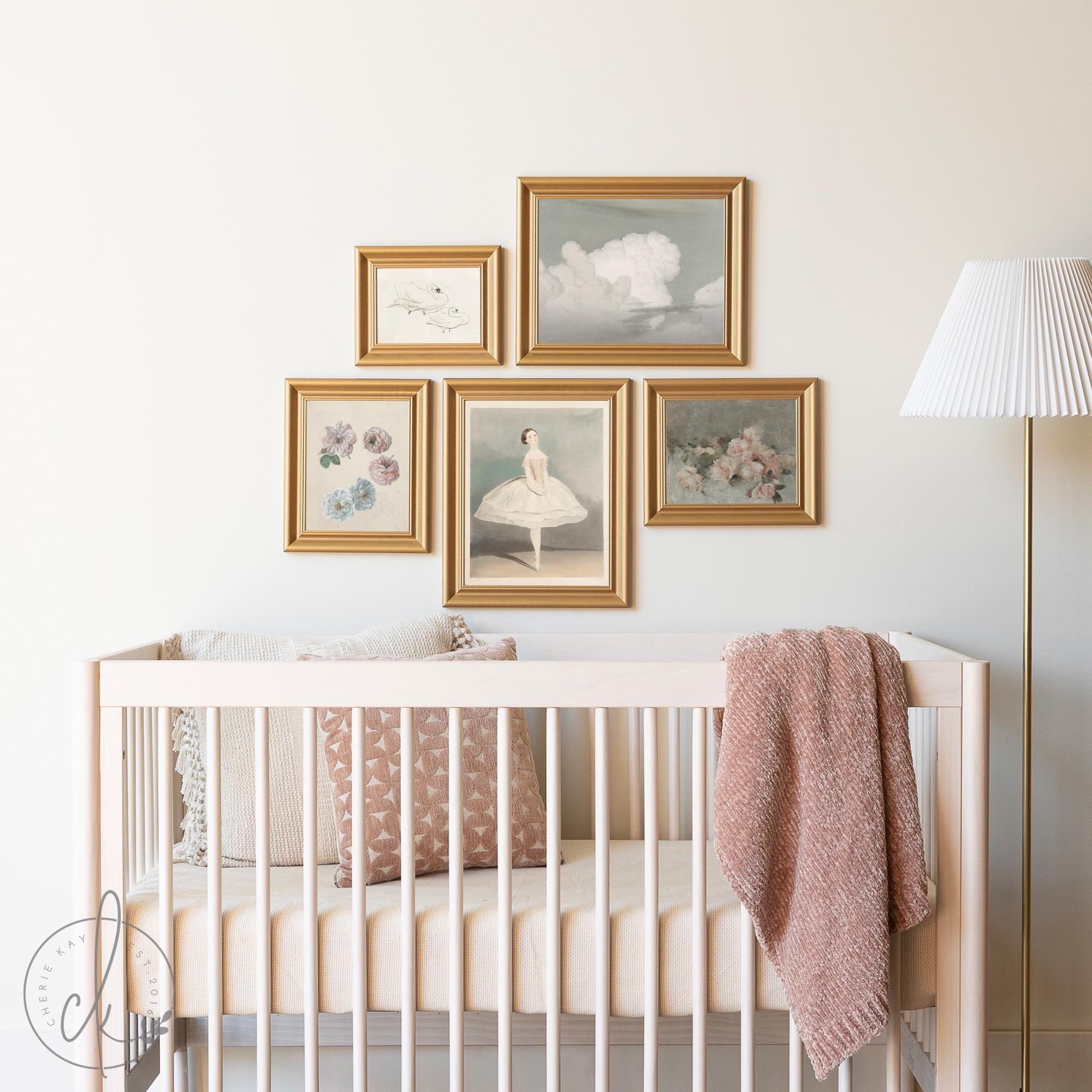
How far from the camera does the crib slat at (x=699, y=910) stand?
4.02 feet

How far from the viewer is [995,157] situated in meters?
1.80

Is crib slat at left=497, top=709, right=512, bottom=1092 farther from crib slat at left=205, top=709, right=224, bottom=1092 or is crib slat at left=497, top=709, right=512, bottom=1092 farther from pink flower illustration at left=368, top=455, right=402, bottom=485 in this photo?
pink flower illustration at left=368, top=455, right=402, bottom=485

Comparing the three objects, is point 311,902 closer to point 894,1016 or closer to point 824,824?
point 824,824

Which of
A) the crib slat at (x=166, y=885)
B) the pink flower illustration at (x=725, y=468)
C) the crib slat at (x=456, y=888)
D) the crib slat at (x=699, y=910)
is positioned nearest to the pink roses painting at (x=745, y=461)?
the pink flower illustration at (x=725, y=468)

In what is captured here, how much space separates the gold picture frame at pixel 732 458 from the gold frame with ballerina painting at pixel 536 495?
55 mm

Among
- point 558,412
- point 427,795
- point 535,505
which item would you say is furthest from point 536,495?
point 427,795

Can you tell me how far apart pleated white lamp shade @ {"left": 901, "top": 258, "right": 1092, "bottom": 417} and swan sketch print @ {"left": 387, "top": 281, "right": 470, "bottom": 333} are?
0.87 m

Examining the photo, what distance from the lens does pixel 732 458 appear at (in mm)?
1824

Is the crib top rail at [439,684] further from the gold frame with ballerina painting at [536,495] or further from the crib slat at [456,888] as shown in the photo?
the gold frame with ballerina painting at [536,495]

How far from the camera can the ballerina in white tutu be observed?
6.03 feet

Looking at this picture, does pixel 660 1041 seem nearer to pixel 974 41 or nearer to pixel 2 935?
pixel 2 935

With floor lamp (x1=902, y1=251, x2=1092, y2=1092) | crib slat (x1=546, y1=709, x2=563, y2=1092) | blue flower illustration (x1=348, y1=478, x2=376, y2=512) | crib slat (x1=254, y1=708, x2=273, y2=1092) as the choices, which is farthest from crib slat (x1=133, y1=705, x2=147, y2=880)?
floor lamp (x1=902, y1=251, x2=1092, y2=1092)

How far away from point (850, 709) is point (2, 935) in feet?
5.42

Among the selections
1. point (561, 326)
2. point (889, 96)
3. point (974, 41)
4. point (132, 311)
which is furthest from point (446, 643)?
point (974, 41)
